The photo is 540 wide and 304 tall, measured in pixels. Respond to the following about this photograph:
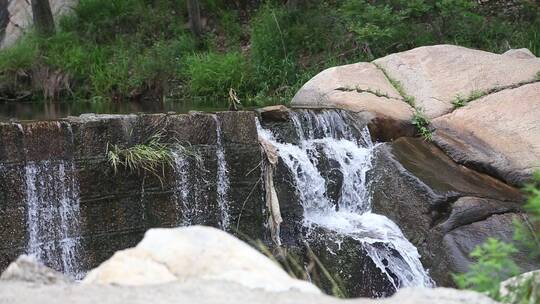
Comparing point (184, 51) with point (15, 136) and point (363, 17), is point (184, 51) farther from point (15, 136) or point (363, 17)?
point (15, 136)

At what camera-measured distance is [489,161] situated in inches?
288

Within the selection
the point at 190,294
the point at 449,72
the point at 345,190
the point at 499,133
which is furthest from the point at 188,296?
the point at 449,72

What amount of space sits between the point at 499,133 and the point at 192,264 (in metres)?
5.30

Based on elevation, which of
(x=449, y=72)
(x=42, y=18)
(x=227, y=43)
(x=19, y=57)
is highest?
(x=42, y=18)

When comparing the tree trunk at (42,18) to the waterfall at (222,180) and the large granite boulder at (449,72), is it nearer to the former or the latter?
the large granite boulder at (449,72)

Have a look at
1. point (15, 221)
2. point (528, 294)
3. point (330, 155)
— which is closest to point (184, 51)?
point (330, 155)

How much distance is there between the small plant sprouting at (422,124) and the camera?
7.85 m

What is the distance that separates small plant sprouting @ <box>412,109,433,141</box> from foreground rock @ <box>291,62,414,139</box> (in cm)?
7

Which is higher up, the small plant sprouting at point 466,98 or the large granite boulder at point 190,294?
the large granite boulder at point 190,294

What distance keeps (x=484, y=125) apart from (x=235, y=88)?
19.9 ft

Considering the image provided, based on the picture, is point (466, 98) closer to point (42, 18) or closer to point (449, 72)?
point (449, 72)

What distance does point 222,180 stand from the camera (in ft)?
22.8

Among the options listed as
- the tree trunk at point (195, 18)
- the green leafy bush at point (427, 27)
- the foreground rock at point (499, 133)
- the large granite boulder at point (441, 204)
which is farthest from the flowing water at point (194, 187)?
the tree trunk at point (195, 18)

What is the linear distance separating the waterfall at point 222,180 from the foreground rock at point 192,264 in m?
3.66
